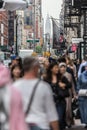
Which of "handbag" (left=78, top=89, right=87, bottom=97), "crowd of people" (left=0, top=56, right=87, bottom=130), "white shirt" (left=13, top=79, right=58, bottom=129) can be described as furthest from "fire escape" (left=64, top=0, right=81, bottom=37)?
"white shirt" (left=13, top=79, right=58, bottom=129)

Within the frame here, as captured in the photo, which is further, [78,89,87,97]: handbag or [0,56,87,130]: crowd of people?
[78,89,87,97]: handbag

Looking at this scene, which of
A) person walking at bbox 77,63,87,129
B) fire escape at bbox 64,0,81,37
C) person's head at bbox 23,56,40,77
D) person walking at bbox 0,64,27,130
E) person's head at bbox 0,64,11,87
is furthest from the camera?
fire escape at bbox 64,0,81,37

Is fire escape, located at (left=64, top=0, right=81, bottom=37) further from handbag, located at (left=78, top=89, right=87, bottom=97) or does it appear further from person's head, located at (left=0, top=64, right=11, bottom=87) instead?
person's head, located at (left=0, top=64, right=11, bottom=87)

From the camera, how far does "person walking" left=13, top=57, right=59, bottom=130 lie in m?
5.61

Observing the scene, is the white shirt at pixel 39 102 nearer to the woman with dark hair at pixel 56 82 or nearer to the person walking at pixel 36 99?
the person walking at pixel 36 99

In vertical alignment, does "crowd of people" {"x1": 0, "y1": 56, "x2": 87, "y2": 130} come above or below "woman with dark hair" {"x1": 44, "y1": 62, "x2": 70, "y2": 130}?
above

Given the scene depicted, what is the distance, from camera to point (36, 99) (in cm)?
560

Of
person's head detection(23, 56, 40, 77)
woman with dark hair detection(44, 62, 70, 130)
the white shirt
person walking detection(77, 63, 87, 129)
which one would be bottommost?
person walking detection(77, 63, 87, 129)

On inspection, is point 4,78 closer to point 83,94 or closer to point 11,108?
point 11,108

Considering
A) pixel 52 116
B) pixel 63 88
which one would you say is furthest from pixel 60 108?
pixel 52 116

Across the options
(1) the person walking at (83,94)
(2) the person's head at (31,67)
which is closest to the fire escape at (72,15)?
(1) the person walking at (83,94)

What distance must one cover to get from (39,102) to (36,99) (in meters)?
0.04

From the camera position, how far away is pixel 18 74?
897cm

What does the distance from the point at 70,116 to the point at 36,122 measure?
7.11m
